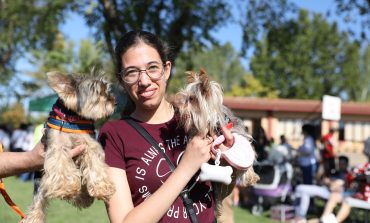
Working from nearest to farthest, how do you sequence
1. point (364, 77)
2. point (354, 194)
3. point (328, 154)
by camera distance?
point (354, 194), point (328, 154), point (364, 77)

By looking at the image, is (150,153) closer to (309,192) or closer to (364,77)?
(309,192)

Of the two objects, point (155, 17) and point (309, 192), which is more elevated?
point (155, 17)

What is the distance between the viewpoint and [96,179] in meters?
3.06

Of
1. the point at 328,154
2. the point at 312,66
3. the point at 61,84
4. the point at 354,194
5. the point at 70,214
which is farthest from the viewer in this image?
the point at 312,66

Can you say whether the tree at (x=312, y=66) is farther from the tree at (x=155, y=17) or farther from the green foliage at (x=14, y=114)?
the tree at (x=155, y=17)

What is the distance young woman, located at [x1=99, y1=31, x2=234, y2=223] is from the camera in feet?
8.28

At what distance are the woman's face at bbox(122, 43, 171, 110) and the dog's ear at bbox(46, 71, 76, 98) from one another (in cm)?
70

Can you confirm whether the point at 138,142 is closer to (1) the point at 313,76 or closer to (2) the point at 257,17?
(2) the point at 257,17

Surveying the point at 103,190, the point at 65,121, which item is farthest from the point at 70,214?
the point at 103,190

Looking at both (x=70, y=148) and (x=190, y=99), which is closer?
(x=190, y=99)

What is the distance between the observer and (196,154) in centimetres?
257

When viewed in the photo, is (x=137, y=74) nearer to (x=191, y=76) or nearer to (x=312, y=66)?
(x=191, y=76)

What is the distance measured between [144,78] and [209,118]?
0.42 meters

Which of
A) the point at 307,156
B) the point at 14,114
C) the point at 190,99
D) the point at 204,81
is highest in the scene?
the point at 204,81
